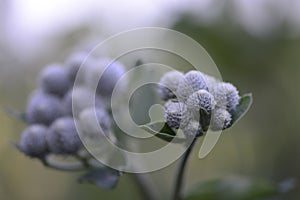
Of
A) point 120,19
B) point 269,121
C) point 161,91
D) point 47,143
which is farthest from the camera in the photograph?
point 120,19

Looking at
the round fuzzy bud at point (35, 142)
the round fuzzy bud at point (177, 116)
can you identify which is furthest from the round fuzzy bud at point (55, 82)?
the round fuzzy bud at point (177, 116)

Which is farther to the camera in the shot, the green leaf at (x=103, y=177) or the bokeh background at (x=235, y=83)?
the bokeh background at (x=235, y=83)

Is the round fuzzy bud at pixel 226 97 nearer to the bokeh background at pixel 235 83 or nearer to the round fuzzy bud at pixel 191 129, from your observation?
the round fuzzy bud at pixel 191 129

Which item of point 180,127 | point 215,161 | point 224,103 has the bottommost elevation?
point 180,127

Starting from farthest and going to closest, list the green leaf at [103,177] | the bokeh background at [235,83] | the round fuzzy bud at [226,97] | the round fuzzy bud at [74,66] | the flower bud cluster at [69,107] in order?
the bokeh background at [235,83] < the round fuzzy bud at [74,66] < the flower bud cluster at [69,107] < the green leaf at [103,177] < the round fuzzy bud at [226,97]

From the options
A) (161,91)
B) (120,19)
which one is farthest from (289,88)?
(161,91)

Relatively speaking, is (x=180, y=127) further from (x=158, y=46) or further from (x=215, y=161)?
(x=215, y=161)
